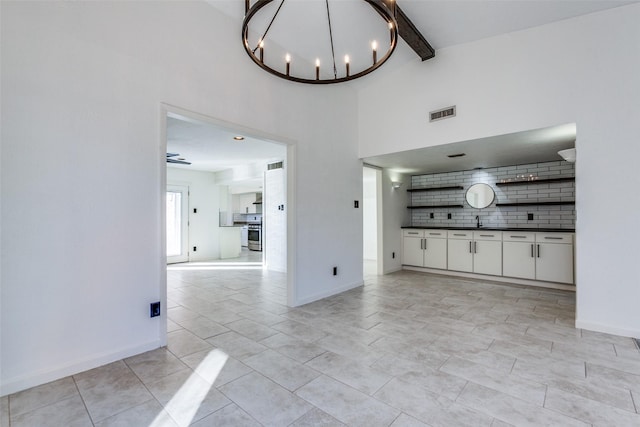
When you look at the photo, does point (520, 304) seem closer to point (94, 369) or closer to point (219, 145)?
point (94, 369)

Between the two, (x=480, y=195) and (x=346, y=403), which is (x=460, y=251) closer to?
(x=480, y=195)

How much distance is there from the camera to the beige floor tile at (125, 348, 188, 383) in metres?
2.08

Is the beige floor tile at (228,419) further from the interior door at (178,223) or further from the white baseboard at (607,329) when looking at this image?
the interior door at (178,223)

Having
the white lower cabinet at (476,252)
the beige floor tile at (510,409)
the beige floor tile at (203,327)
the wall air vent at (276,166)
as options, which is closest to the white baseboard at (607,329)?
the beige floor tile at (510,409)

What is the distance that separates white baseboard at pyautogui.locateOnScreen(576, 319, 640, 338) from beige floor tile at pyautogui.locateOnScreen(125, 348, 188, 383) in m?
3.72

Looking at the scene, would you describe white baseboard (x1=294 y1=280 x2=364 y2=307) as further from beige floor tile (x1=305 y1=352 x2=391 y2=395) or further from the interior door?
the interior door

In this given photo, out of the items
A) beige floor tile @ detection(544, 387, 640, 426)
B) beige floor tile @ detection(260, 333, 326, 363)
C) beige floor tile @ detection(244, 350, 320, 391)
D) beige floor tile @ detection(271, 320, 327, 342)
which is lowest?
beige floor tile @ detection(271, 320, 327, 342)

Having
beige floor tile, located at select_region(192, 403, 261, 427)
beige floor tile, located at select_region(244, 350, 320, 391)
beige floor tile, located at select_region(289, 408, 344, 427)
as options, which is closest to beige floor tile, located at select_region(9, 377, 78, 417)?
beige floor tile, located at select_region(192, 403, 261, 427)

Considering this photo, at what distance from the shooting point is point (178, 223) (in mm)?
7430

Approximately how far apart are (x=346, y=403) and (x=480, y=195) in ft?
17.0

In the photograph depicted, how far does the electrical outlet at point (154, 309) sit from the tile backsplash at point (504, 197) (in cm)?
550

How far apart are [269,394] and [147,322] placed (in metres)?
1.30

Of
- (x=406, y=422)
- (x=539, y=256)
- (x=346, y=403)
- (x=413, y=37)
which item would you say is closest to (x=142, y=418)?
(x=346, y=403)

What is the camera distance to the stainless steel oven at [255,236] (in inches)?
399
